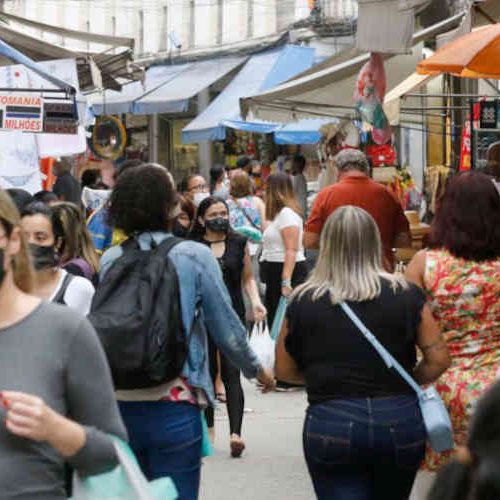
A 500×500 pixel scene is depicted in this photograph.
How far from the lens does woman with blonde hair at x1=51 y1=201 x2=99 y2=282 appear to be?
7.38 metres

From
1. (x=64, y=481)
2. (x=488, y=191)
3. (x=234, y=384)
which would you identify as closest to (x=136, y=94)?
(x=234, y=384)

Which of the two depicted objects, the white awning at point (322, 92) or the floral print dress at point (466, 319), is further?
the white awning at point (322, 92)

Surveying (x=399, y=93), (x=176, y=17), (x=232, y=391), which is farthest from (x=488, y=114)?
(x=176, y=17)

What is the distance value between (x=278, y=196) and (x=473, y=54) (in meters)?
5.31

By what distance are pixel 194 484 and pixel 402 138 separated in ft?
78.1

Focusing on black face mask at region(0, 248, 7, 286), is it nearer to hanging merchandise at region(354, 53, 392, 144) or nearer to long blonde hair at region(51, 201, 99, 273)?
long blonde hair at region(51, 201, 99, 273)

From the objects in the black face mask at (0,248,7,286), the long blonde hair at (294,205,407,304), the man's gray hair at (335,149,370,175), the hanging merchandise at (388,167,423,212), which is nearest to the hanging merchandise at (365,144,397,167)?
the hanging merchandise at (388,167,423,212)

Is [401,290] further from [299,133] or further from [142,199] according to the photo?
[299,133]

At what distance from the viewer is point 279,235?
13.3 m

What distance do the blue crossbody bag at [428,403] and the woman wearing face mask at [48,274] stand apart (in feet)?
3.79

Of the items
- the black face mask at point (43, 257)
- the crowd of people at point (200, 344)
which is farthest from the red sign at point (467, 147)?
the black face mask at point (43, 257)

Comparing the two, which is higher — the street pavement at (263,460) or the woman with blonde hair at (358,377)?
the woman with blonde hair at (358,377)

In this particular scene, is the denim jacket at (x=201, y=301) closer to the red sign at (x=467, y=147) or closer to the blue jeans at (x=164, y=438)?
the blue jeans at (x=164, y=438)

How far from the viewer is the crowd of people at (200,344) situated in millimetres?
3730
